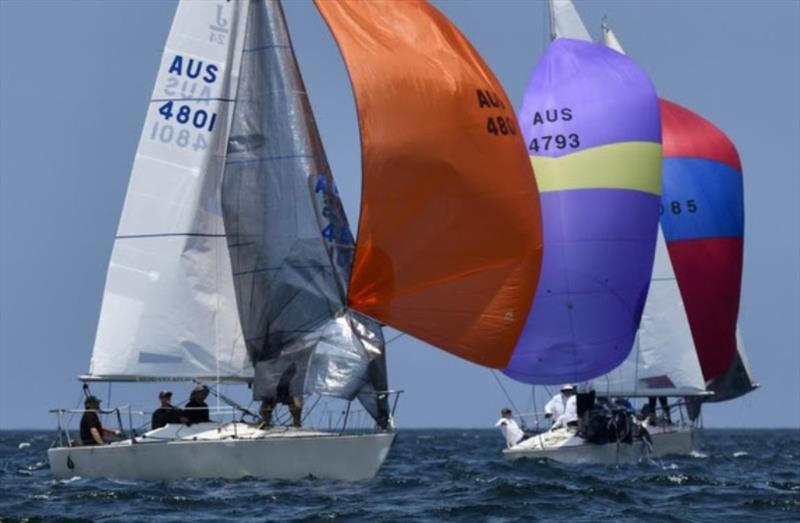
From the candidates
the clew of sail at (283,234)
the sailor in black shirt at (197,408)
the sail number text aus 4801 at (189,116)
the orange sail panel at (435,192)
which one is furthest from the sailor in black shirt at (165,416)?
the sail number text aus 4801 at (189,116)

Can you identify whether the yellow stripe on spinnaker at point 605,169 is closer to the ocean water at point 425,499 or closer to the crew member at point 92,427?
the ocean water at point 425,499

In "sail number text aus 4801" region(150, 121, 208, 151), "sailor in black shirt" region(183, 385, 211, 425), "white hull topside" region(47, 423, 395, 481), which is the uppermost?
"sail number text aus 4801" region(150, 121, 208, 151)

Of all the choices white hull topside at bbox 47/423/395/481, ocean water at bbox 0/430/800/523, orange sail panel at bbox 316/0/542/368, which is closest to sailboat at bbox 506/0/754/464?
ocean water at bbox 0/430/800/523

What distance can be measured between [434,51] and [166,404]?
6388 mm

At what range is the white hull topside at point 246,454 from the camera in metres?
27.0

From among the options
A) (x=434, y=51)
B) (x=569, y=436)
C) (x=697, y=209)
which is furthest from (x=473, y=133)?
(x=697, y=209)

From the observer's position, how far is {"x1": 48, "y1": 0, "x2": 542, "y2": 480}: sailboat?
91.0ft

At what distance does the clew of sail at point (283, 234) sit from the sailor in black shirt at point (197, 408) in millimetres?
883

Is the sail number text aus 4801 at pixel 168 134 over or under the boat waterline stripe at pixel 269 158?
over

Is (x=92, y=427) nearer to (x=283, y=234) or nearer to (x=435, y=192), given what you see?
(x=283, y=234)

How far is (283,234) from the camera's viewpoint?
28734 millimetres

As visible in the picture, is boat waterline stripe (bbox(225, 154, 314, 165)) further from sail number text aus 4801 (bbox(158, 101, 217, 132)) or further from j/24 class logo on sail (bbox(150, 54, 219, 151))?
sail number text aus 4801 (bbox(158, 101, 217, 132))

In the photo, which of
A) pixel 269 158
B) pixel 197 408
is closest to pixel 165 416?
pixel 197 408

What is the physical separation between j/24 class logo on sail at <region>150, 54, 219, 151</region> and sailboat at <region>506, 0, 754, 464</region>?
12021mm
